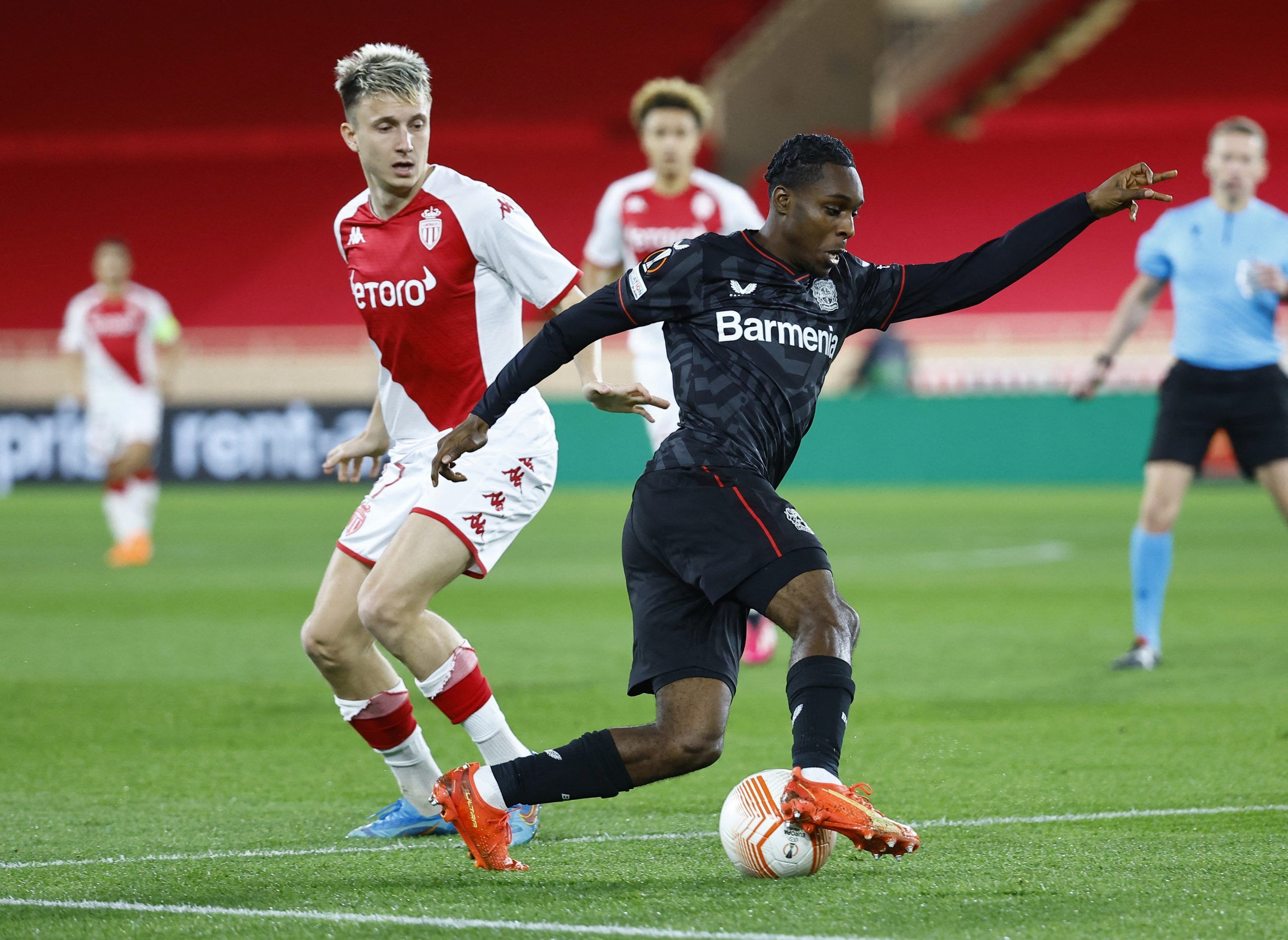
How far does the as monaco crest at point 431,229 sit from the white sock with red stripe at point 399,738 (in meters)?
1.21

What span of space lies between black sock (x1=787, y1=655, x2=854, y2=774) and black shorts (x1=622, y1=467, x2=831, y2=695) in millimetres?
194

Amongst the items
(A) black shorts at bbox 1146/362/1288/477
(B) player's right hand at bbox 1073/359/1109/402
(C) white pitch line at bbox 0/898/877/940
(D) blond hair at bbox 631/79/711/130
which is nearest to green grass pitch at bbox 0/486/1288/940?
(C) white pitch line at bbox 0/898/877/940

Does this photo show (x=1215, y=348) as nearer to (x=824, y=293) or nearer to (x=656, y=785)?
(x=656, y=785)

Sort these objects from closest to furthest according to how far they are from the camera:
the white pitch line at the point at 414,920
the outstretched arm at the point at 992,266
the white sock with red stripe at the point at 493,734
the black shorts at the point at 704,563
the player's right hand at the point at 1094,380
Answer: the white pitch line at the point at 414,920
the black shorts at the point at 704,563
the outstretched arm at the point at 992,266
the white sock with red stripe at the point at 493,734
the player's right hand at the point at 1094,380

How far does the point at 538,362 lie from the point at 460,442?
0.27 meters

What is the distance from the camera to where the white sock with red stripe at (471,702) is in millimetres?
4598

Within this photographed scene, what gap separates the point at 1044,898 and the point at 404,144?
99.9 inches

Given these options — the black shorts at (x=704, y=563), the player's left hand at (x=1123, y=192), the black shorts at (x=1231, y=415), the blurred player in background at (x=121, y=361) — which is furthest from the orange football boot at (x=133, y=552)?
the player's left hand at (x=1123, y=192)

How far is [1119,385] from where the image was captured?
71.5 feet

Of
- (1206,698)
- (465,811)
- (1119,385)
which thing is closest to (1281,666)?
(1206,698)

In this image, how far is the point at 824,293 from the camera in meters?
4.22

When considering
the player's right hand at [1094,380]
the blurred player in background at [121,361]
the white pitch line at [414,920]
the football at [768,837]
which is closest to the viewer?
the white pitch line at [414,920]

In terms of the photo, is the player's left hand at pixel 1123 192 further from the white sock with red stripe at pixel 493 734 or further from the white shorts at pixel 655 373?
the white shorts at pixel 655 373

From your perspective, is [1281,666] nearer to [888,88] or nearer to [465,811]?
[465,811]
